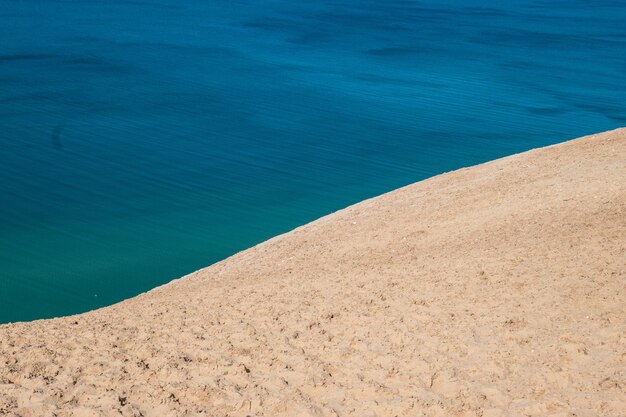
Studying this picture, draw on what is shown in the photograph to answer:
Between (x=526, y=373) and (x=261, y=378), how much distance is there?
1.95 meters

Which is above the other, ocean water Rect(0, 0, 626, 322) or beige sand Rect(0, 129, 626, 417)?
beige sand Rect(0, 129, 626, 417)

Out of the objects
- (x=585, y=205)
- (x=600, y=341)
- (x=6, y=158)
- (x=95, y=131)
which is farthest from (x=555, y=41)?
(x=600, y=341)

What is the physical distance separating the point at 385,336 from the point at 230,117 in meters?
17.2

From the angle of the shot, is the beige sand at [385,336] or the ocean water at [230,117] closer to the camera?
the beige sand at [385,336]

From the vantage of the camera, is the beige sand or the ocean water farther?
the ocean water

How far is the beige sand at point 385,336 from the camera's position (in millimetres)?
5570

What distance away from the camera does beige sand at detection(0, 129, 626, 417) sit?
5.57 metres

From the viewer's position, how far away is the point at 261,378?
19.5 ft

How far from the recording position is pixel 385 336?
6504 millimetres

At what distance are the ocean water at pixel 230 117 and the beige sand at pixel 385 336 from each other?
5382mm

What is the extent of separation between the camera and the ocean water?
48.9ft

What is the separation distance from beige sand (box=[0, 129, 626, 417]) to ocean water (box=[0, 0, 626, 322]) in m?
5.38

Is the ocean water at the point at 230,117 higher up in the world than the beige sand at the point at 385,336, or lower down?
lower down

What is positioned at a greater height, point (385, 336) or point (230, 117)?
point (385, 336)
